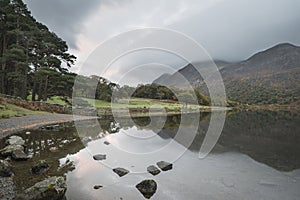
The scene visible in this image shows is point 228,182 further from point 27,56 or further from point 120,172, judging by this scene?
point 27,56

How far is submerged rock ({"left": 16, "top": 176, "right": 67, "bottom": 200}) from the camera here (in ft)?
15.9

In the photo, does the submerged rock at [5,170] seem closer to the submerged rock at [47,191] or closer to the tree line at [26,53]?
the submerged rock at [47,191]

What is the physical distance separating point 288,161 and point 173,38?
29.4 ft

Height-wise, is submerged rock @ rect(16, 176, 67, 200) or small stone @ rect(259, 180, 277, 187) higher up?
submerged rock @ rect(16, 176, 67, 200)

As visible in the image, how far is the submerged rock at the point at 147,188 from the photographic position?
6.08m

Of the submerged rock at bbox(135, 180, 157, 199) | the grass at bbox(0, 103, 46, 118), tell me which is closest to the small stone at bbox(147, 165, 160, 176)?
the submerged rock at bbox(135, 180, 157, 199)

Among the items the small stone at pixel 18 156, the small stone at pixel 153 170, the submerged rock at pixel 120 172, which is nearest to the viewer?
the submerged rock at pixel 120 172

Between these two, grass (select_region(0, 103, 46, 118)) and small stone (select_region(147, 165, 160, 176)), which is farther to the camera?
grass (select_region(0, 103, 46, 118))

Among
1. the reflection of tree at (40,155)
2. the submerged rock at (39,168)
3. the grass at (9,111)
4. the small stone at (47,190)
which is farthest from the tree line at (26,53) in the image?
the small stone at (47,190)

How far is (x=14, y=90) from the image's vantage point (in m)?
31.8

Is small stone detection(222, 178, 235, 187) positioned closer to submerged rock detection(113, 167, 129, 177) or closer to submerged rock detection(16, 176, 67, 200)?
submerged rock detection(113, 167, 129, 177)

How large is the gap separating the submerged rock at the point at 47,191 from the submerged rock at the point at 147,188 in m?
2.05

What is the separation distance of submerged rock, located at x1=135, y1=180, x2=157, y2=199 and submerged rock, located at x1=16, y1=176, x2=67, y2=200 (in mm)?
2054

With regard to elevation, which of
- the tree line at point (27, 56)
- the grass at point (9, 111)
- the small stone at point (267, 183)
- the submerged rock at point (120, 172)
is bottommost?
the submerged rock at point (120, 172)
